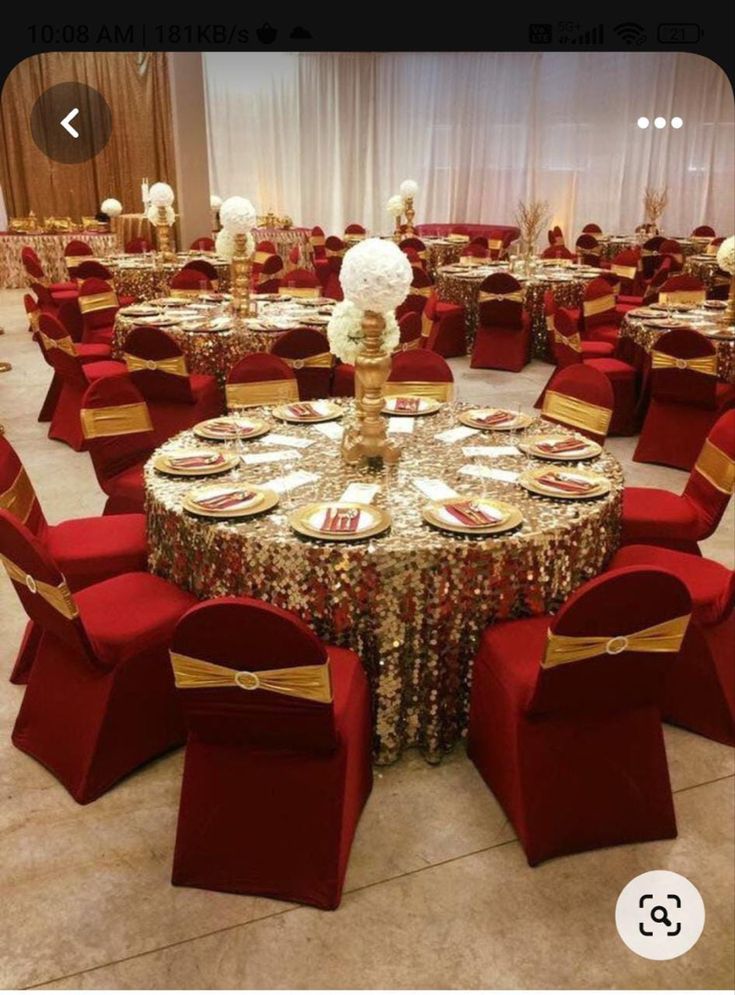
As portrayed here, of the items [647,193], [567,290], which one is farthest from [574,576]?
[647,193]

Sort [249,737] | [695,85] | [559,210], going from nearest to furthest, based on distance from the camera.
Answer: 1. [249,737]
2. [695,85]
3. [559,210]

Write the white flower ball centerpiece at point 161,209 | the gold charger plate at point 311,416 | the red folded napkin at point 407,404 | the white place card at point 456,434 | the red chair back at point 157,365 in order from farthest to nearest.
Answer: the white flower ball centerpiece at point 161,209
the red chair back at point 157,365
the red folded napkin at point 407,404
the gold charger plate at point 311,416
the white place card at point 456,434

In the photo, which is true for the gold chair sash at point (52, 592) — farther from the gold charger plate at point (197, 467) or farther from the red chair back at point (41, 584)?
the gold charger plate at point (197, 467)

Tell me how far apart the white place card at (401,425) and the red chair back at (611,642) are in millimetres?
1294

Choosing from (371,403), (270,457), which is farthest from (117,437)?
(371,403)

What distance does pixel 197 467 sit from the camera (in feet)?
8.36

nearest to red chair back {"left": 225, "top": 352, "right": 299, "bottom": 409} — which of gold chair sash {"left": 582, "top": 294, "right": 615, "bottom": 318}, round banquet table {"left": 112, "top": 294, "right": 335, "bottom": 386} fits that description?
round banquet table {"left": 112, "top": 294, "right": 335, "bottom": 386}

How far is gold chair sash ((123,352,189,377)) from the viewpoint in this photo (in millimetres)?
4133

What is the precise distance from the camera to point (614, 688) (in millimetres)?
1918

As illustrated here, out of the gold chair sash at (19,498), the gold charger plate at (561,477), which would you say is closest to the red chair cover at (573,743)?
the gold charger plate at (561,477)

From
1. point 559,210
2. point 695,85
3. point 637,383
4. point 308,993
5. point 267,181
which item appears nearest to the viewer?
point 308,993

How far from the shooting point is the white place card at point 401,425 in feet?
9.83

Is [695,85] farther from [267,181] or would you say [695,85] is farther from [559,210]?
[267,181]

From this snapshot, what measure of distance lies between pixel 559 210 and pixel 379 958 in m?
12.4
